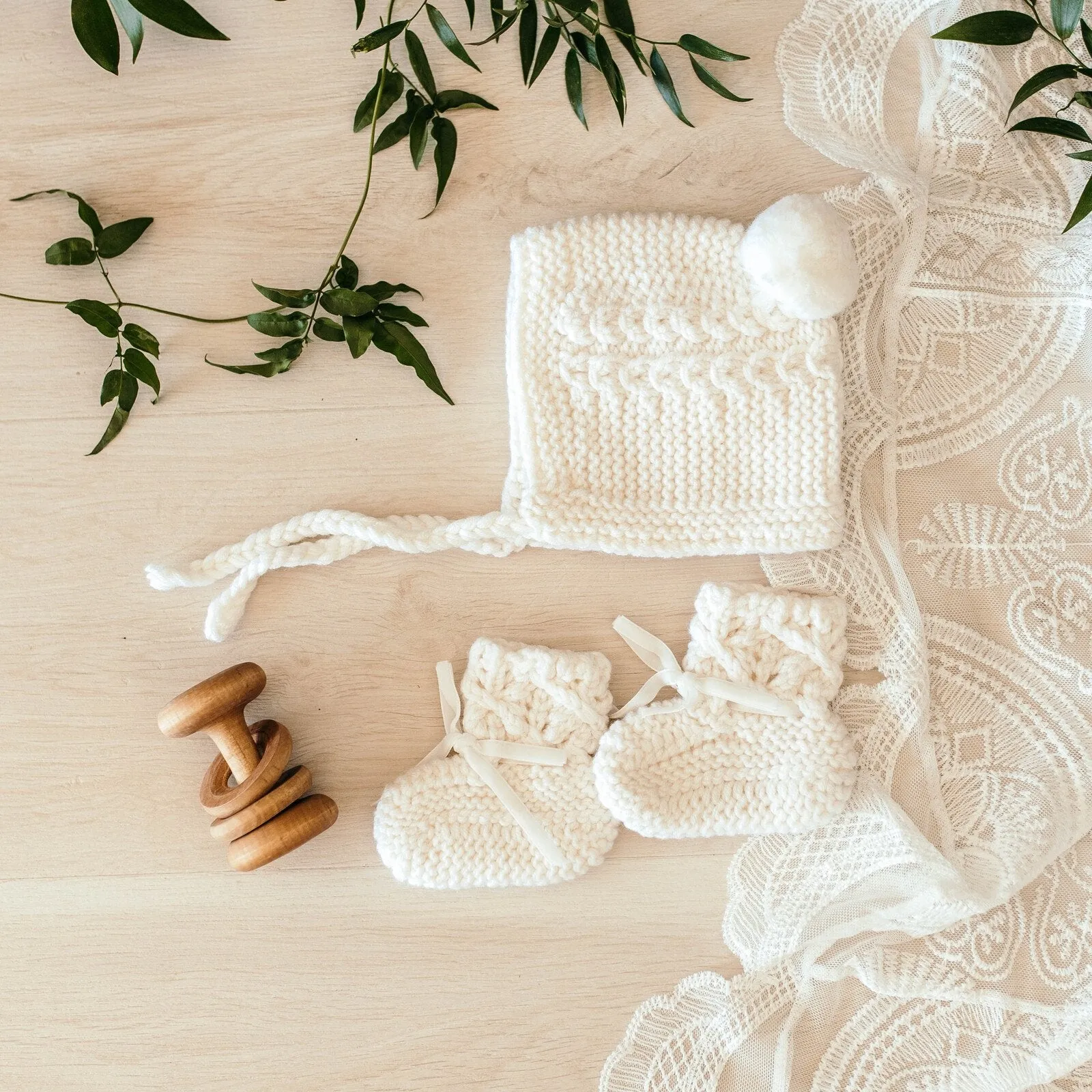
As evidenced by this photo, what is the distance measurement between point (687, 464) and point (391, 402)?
32 cm

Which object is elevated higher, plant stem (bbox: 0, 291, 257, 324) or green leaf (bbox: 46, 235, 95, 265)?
green leaf (bbox: 46, 235, 95, 265)

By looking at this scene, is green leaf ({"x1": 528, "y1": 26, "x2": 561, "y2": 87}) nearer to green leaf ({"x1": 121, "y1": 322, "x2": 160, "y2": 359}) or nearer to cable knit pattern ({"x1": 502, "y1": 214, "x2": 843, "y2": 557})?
cable knit pattern ({"x1": 502, "y1": 214, "x2": 843, "y2": 557})

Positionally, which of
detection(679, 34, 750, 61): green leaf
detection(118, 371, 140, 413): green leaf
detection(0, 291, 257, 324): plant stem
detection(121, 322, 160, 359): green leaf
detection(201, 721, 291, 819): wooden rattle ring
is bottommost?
detection(201, 721, 291, 819): wooden rattle ring

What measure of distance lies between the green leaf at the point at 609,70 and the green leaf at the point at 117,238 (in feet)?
1.60

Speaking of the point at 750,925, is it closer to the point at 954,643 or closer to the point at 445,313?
the point at 954,643

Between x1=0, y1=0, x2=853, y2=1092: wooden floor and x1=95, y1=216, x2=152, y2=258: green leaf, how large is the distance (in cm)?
3

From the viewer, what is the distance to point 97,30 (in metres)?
0.83

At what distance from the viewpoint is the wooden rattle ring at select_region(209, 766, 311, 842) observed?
2.95ft

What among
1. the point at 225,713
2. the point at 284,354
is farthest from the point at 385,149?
the point at 225,713

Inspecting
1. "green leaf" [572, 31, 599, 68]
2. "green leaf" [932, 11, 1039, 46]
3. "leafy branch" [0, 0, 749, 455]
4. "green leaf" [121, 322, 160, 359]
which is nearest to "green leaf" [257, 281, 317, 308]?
"leafy branch" [0, 0, 749, 455]

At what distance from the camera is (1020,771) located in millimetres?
970

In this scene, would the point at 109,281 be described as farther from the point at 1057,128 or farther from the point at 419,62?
the point at 1057,128

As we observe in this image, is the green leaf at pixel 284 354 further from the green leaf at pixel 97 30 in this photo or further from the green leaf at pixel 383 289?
the green leaf at pixel 97 30

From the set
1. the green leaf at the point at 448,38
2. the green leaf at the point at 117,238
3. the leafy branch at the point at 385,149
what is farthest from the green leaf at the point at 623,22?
the green leaf at the point at 117,238
